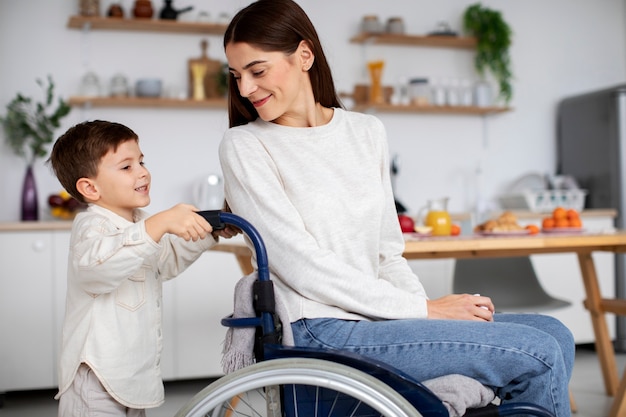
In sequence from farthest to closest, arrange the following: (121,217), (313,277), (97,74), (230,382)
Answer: (97,74) → (121,217) → (313,277) → (230,382)

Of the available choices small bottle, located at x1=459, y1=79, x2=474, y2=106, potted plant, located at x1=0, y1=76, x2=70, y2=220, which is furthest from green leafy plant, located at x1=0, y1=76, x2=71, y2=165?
small bottle, located at x1=459, y1=79, x2=474, y2=106

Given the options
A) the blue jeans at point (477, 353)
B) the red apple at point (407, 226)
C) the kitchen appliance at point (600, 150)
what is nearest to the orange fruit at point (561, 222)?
the red apple at point (407, 226)

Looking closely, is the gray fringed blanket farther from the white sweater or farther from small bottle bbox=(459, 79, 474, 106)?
small bottle bbox=(459, 79, 474, 106)

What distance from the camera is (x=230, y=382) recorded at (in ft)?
4.28

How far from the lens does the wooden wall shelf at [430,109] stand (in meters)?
4.58

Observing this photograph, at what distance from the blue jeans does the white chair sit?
192 centimetres

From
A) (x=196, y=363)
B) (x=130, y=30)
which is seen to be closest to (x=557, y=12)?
(x=130, y=30)

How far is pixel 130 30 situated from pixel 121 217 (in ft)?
9.44

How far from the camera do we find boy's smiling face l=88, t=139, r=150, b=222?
167 centimetres

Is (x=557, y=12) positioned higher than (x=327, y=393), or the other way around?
(x=557, y=12)

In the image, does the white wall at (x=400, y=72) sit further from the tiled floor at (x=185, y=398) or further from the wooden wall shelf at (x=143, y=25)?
the tiled floor at (x=185, y=398)

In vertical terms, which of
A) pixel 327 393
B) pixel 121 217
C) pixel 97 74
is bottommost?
pixel 327 393

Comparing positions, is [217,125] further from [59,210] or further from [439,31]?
[439,31]

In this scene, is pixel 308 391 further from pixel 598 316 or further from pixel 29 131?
pixel 29 131
